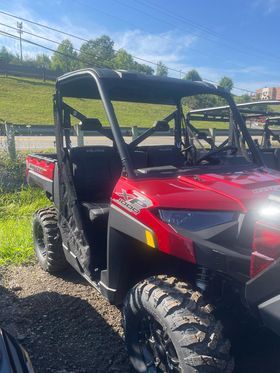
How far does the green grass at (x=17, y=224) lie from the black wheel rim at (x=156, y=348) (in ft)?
8.16

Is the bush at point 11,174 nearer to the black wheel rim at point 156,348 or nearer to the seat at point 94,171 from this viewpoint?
the seat at point 94,171

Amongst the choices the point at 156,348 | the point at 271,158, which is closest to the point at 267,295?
the point at 156,348

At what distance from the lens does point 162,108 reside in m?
4.17

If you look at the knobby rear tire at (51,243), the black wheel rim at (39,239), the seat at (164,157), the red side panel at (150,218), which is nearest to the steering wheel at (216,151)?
the seat at (164,157)

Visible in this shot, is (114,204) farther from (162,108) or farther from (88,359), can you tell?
(162,108)

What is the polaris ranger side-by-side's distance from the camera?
6.57 ft

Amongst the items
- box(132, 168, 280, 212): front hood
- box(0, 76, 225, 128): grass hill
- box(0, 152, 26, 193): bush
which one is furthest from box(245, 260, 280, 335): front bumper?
box(0, 76, 225, 128): grass hill

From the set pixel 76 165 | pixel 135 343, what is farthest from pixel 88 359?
pixel 76 165

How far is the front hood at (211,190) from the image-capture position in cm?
224

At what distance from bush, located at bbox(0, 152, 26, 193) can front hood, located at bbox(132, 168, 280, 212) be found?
5.39 metres

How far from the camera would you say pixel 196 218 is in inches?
87.4

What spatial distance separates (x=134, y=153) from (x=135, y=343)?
1.61m

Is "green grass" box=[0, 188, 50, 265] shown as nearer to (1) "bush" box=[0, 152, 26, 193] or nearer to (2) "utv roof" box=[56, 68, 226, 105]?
(1) "bush" box=[0, 152, 26, 193]

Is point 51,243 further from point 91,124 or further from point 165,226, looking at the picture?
point 165,226
